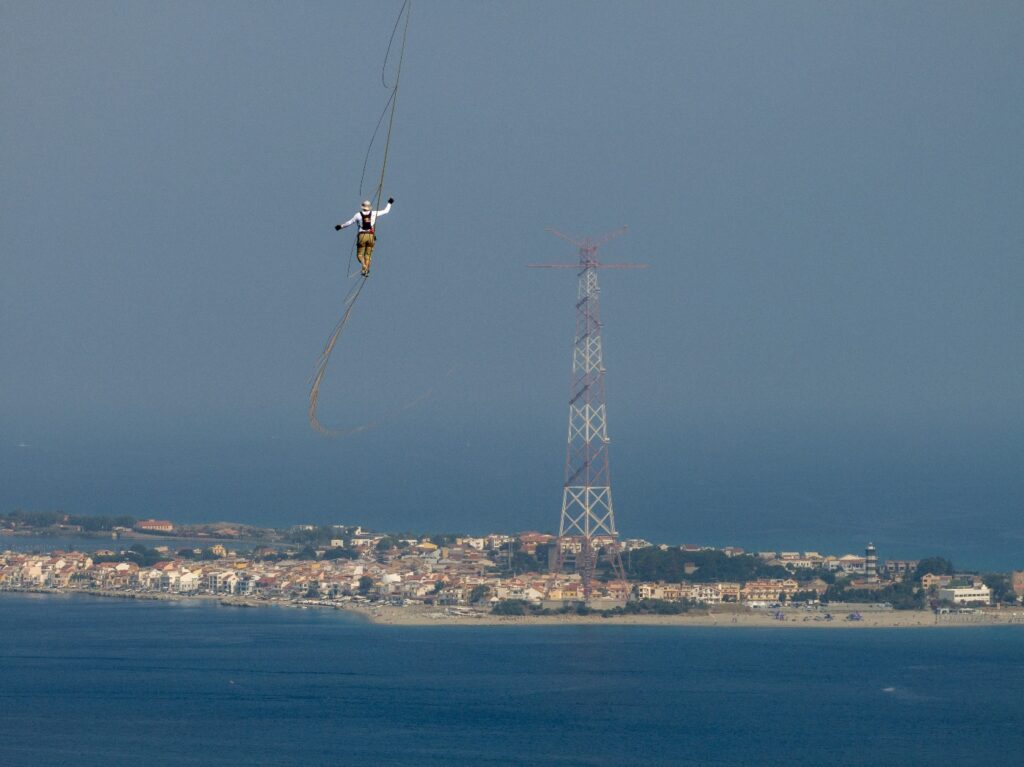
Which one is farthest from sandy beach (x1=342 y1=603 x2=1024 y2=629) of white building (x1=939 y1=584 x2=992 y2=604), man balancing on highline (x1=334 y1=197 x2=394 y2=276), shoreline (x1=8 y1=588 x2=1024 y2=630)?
man balancing on highline (x1=334 y1=197 x2=394 y2=276)

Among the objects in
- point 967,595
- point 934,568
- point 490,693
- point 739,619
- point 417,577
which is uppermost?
point 934,568

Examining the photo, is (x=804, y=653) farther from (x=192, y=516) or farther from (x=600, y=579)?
(x=192, y=516)

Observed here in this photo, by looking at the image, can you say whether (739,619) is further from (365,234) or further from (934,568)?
(365,234)

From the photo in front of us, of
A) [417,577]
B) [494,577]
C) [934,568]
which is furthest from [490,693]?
[934,568]

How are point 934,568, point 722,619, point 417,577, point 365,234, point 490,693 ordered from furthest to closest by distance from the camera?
point 417,577 → point 934,568 → point 722,619 → point 490,693 → point 365,234

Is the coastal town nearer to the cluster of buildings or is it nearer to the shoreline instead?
the cluster of buildings

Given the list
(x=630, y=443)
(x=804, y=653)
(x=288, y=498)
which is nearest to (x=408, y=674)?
(x=804, y=653)
